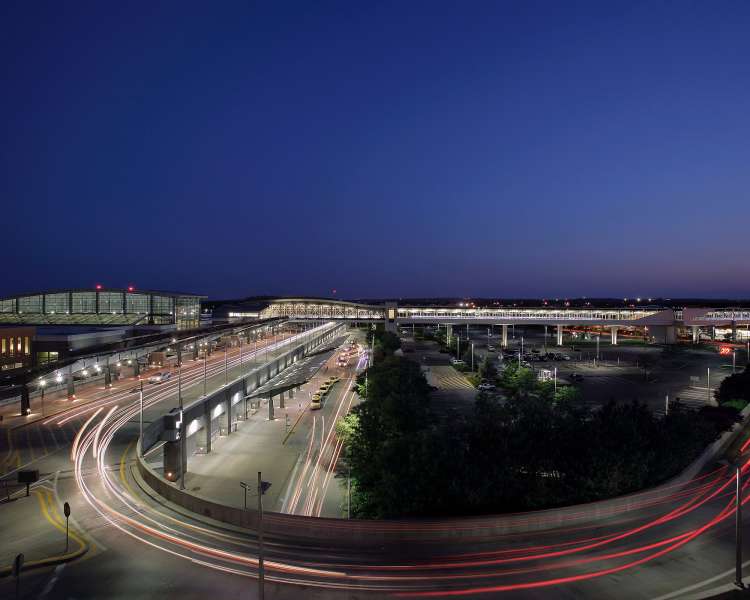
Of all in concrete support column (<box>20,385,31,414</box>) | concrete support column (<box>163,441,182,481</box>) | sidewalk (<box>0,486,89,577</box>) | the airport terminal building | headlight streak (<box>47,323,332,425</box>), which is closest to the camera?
sidewalk (<box>0,486,89,577</box>)

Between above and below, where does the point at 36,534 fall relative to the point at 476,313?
→ below

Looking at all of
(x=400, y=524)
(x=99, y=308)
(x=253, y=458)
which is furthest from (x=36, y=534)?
(x=99, y=308)

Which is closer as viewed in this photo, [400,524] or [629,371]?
[400,524]

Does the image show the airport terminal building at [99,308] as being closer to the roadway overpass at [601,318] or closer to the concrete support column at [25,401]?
the roadway overpass at [601,318]

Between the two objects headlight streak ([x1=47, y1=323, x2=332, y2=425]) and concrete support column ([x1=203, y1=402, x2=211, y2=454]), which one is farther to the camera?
headlight streak ([x1=47, y1=323, x2=332, y2=425])

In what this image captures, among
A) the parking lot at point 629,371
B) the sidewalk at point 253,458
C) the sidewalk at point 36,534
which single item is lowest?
the sidewalk at point 253,458

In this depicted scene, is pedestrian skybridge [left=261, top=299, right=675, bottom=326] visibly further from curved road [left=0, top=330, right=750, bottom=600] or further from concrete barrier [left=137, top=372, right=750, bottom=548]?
curved road [left=0, top=330, right=750, bottom=600]

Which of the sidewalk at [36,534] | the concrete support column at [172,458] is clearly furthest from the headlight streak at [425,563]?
the concrete support column at [172,458]

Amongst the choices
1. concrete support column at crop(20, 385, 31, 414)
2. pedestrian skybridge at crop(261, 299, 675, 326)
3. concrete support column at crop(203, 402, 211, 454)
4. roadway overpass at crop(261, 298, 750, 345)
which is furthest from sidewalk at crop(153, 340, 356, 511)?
roadway overpass at crop(261, 298, 750, 345)

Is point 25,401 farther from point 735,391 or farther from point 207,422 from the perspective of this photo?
point 735,391

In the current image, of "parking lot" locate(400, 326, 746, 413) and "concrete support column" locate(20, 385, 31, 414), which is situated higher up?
"concrete support column" locate(20, 385, 31, 414)

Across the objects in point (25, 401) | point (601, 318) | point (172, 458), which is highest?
point (601, 318)

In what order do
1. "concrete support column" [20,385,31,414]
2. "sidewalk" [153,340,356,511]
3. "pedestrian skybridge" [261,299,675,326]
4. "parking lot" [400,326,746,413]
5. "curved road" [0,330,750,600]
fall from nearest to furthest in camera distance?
"curved road" [0,330,750,600] < "sidewalk" [153,340,356,511] < "concrete support column" [20,385,31,414] < "parking lot" [400,326,746,413] < "pedestrian skybridge" [261,299,675,326]

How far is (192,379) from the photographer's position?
42125 millimetres
